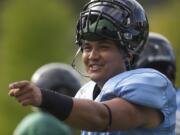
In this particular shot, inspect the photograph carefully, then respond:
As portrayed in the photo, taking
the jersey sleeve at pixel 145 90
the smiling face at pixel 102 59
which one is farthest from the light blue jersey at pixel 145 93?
the smiling face at pixel 102 59

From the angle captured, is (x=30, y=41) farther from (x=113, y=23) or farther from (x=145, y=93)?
(x=145, y=93)

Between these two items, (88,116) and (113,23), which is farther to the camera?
(113,23)

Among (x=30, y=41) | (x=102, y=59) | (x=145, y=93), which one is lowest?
(x=30, y=41)

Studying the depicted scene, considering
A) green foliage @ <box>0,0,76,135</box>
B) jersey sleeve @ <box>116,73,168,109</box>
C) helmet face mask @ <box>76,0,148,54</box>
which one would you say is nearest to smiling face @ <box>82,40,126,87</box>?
helmet face mask @ <box>76,0,148,54</box>

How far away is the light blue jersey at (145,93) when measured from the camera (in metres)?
5.74

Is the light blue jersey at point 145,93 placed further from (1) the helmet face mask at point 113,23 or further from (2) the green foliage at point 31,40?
(2) the green foliage at point 31,40

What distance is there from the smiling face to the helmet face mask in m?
0.04

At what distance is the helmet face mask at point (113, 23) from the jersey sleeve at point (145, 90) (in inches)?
13.3

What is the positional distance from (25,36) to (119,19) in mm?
14506

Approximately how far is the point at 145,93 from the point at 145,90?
3cm

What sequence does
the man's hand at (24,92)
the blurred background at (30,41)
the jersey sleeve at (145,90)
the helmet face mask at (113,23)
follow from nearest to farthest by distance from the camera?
the man's hand at (24,92) < the jersey sleeve at (145,90) < the helmet face mask at (113,23) < the blurred background at (30,41)

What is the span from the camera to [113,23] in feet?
19.9

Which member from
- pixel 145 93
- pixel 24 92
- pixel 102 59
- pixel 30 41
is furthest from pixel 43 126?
pixel 30 41

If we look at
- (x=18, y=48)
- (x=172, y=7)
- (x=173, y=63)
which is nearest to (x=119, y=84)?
(x=173, y=63)
